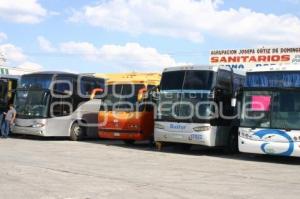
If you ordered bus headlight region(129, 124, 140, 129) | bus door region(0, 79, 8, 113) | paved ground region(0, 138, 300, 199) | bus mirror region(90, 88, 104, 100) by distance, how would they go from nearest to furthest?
paved ground region(0, 138, 300, 199) < bus headlight region(129, 124, 140, 129) < bus mirror region(90, 88, 104, 100) < bus door region(0, 79, 8, 113)

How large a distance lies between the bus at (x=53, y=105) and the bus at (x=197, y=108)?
18.5 ft

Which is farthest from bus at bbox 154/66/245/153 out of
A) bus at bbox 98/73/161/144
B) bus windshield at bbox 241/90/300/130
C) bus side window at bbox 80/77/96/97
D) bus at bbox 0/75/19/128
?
bus at bbox 0/75/19/128

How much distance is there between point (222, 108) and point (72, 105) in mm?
7750

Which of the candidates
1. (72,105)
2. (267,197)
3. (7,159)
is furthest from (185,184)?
(72,105)

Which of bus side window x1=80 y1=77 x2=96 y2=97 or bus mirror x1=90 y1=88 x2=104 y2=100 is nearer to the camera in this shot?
bus side window x1=80 y1=77 x2=96 y2=97

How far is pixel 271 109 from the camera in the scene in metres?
16.1

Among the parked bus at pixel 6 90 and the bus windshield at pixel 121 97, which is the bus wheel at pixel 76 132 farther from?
the parked bus at pixel 6 90

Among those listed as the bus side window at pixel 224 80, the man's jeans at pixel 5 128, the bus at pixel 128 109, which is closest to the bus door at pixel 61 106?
the man's jeans at pixel 5 128

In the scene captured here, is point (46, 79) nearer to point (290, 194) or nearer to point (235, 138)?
point (235, 138)

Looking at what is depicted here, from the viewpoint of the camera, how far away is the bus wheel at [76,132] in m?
23.5

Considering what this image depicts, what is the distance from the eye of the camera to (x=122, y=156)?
16672 millimetres

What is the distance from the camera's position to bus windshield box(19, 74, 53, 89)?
74.3ft

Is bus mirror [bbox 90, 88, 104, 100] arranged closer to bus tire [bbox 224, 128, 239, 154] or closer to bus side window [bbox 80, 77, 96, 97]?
bus side window [bbox 80, 77, 96, 97]

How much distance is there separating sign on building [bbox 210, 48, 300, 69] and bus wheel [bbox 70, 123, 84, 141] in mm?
10302
